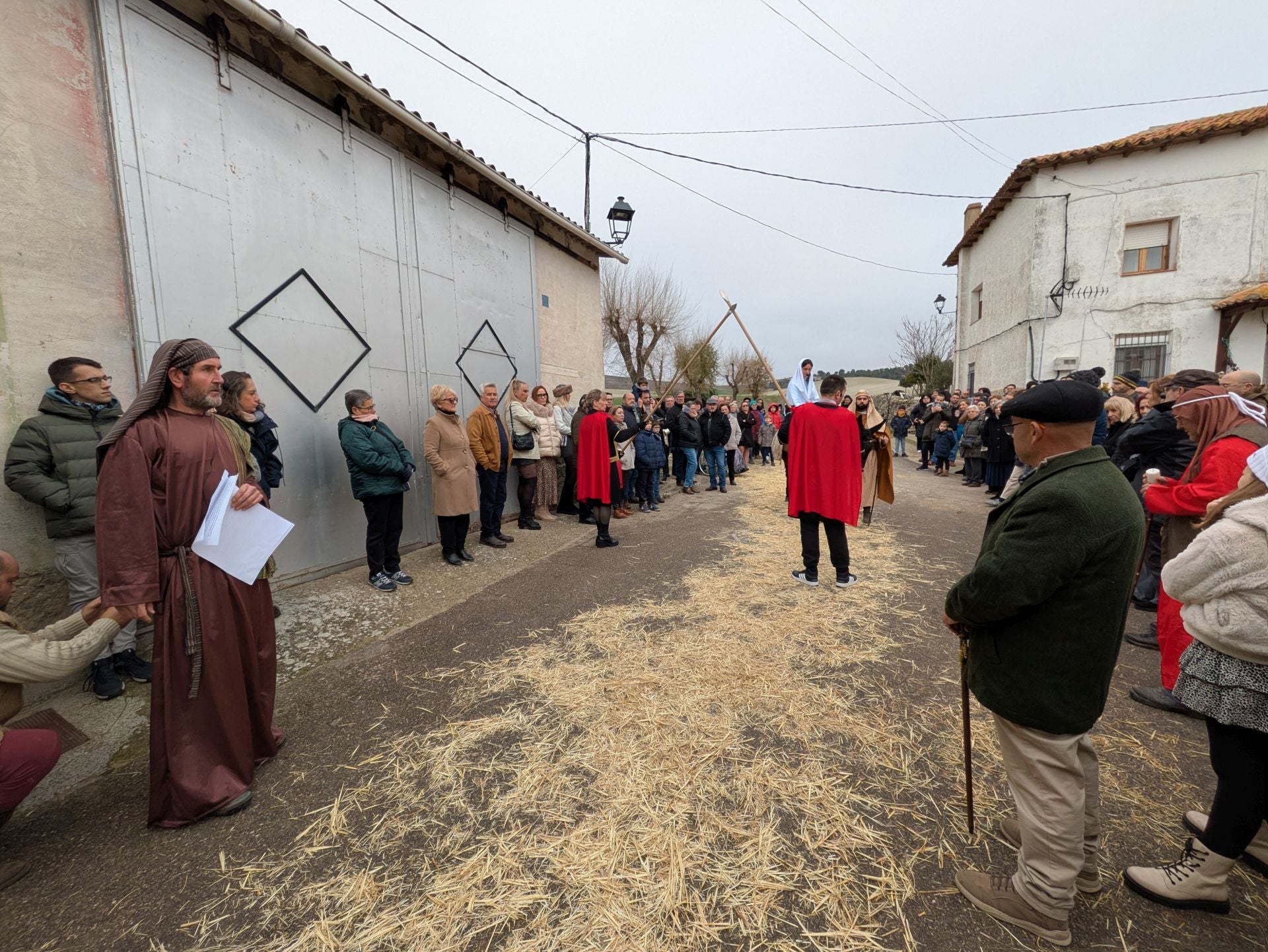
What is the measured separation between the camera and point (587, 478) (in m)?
6.95

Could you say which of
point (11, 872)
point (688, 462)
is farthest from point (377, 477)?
point (688, 462)

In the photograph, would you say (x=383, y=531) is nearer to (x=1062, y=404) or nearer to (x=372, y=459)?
(x=372, y=459)

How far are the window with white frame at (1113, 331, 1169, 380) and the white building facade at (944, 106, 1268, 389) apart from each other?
26 mm

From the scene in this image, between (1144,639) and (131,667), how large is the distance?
716cm

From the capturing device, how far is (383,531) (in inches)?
208

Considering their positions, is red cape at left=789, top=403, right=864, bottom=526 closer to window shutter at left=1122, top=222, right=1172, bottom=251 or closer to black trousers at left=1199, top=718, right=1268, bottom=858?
black trousers at left=1199, top=718, right=1268, bottom=858

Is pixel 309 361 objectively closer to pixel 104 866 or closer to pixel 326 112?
pixel 326 112

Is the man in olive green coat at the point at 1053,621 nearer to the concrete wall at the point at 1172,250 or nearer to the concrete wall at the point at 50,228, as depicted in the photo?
the concrete wall at the point at 50,228

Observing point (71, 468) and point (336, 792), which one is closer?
point (336, 792)

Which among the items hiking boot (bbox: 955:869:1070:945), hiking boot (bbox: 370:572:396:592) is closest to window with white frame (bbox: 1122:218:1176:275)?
hiking boot (bbox: 955:869:1070:945)

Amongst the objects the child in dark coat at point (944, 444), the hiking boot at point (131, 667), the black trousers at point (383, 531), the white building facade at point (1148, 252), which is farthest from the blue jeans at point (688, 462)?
the white building facade at point (1148, 252)

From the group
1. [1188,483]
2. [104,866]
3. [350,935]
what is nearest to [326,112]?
[104,866]

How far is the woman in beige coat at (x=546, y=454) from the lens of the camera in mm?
7902

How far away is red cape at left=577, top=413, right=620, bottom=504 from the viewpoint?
674 centimetres
